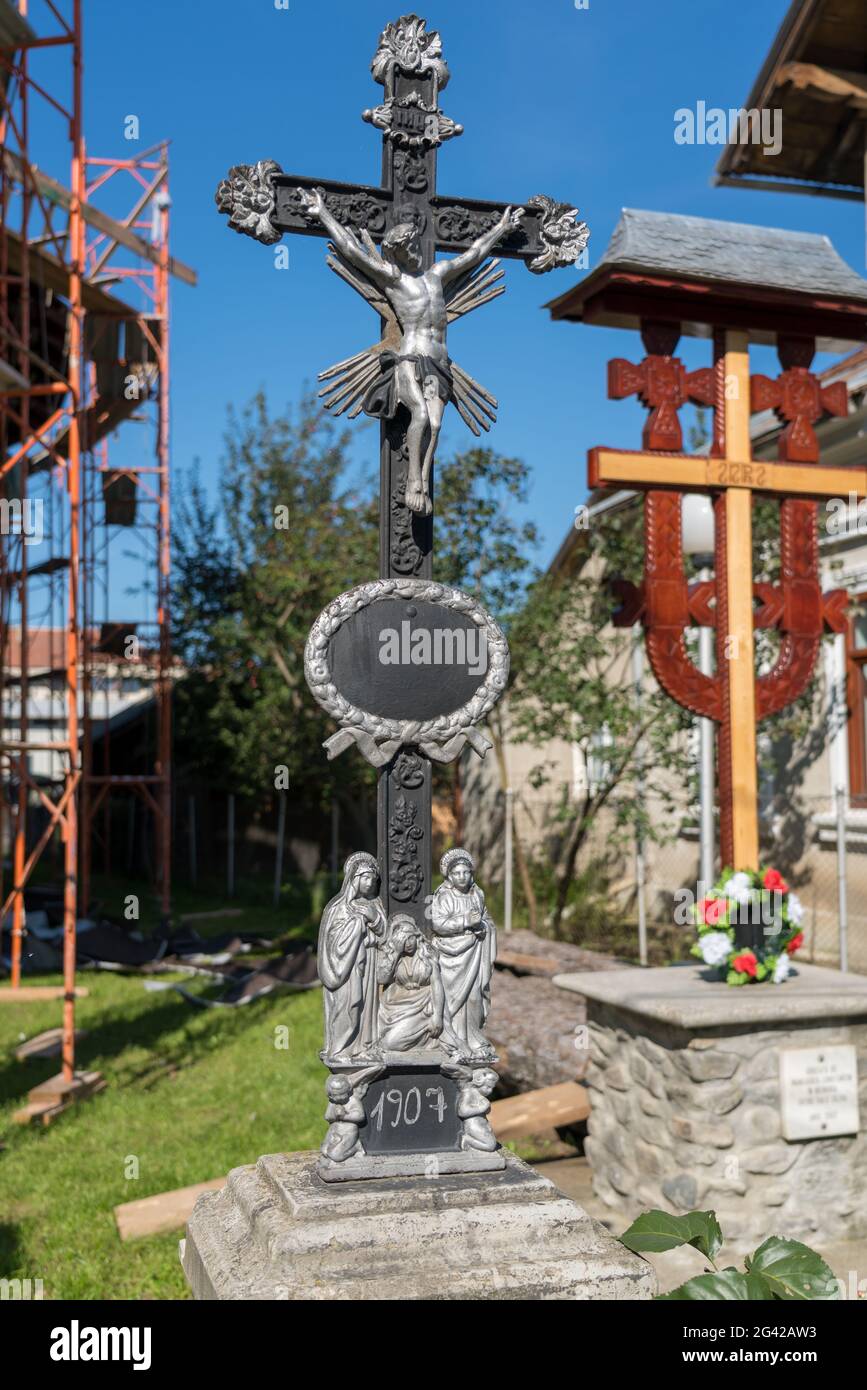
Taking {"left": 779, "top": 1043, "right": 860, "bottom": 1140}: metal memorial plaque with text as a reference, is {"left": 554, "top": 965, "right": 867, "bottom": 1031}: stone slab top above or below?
above

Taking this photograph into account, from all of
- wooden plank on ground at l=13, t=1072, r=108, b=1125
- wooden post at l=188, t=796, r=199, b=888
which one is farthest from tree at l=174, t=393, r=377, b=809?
wooden plank on ground at l=13, t=1072, r=108, b=1125

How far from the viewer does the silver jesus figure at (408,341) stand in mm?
3658

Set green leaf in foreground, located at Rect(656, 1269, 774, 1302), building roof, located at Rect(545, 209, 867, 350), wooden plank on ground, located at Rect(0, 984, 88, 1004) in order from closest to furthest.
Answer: green leaf in foreground, located at Rect(656, 1269, 774, 1302)
building roof, located at Rect(545, 209, 867, 350)
wooden plank on ground, located at Rect(0, 984, 88, 1004)

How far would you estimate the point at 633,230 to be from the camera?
6203 millimetres

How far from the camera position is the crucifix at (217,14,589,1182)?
339cm

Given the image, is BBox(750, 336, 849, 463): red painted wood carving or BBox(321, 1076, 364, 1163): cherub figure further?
BBox(750, 336, 849, 463): red painted wood carving

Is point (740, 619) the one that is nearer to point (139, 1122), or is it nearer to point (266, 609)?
point (139, 1122)

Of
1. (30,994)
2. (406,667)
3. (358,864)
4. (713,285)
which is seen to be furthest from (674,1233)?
(30,994)

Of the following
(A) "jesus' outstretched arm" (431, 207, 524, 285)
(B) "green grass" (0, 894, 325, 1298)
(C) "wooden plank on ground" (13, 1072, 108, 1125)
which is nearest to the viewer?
(A) "jesus' outstretched arm" (431, 207, 524, 285)

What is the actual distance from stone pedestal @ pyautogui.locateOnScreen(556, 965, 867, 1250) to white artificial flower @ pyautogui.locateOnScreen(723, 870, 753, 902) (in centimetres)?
42

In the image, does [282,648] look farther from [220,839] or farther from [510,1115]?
[510,1115]

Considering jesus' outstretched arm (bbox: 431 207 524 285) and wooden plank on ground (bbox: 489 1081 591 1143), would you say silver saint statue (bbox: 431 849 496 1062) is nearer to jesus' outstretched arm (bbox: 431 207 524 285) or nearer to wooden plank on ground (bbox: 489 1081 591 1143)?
jesus' outstretched arm (bbox: 431 207 524 285)
